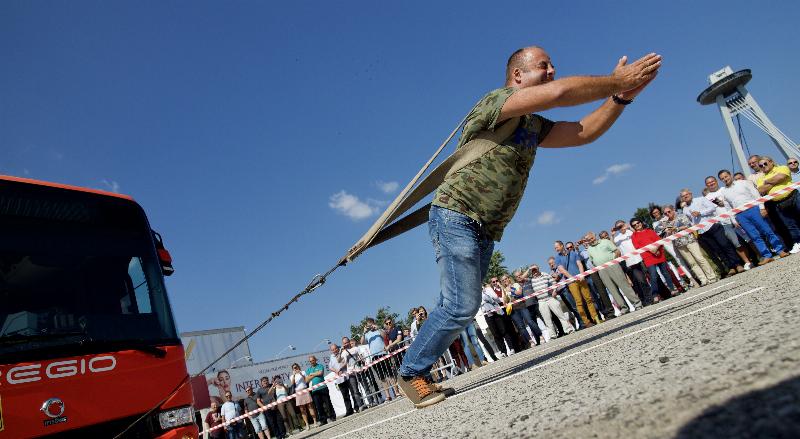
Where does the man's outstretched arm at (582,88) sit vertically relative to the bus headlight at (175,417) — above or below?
above

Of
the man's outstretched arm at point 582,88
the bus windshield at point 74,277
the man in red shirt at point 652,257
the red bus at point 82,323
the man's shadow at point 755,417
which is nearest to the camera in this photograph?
the man's shadow at point 755,417

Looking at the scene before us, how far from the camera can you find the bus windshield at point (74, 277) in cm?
349

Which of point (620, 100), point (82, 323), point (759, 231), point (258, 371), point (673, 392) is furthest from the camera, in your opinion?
point (258, 371)

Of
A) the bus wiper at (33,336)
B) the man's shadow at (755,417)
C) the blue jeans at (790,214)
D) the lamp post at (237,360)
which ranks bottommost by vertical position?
the man's shadow at (755,417)

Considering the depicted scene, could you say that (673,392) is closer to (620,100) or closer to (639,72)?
(639,72)

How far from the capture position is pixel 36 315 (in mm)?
3535

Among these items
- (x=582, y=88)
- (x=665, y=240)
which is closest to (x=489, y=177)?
(x=582, y=88)

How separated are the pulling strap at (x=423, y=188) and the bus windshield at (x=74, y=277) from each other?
5.70ft

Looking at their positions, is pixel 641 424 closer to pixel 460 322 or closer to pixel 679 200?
pixel 460 322

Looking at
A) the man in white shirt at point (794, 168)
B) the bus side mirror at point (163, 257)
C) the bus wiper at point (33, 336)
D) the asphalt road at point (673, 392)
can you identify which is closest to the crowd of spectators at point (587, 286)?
the man in white shirt at point (794, 168)

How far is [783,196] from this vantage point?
8.16 metres

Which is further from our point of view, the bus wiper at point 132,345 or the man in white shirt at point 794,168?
the man in white shirt at point 794,168

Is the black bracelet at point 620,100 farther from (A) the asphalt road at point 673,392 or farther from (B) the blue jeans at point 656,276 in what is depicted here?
(B) the blue jeans at point 656,276

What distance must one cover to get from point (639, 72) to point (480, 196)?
45.5 inches
